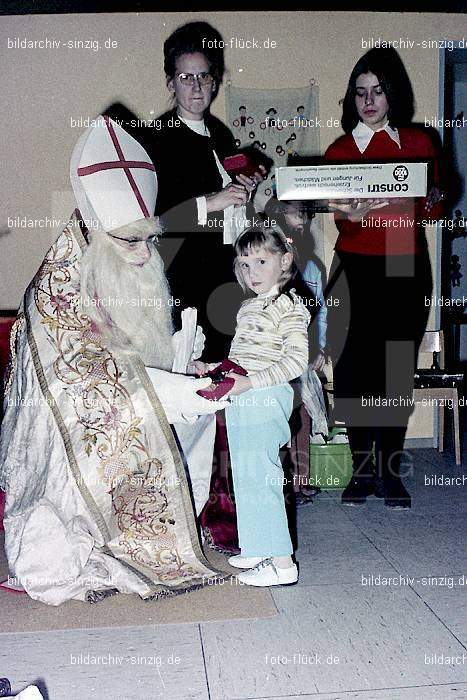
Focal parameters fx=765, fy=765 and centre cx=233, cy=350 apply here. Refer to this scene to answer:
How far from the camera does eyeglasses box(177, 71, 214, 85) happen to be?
8.83 ft

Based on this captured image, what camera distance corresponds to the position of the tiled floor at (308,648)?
5.75 ft

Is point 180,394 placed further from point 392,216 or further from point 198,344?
point 392,216

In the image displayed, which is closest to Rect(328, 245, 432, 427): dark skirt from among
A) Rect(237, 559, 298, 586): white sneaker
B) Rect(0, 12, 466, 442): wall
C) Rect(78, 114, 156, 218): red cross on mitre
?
Rect(237, 559, 298, 586): white sneaker

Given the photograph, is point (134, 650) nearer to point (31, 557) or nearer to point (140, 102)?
point (31, 557)

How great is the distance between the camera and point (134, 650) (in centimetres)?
194

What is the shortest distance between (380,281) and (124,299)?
130cm

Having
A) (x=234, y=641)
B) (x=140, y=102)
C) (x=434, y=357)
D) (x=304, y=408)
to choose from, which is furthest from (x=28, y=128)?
(x=234, y=641)

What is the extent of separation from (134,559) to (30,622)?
1.10 ft

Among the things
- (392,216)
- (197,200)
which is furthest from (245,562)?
(392,216)

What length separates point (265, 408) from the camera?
231 cm

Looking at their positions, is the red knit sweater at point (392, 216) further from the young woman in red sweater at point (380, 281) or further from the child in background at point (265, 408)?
the child in background at point (265, 408)

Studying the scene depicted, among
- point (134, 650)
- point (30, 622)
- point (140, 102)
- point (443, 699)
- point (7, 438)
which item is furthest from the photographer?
point (140, 102)

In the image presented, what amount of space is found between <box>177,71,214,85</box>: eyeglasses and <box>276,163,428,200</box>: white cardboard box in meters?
0.49

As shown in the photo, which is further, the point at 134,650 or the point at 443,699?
the point at 134,650
